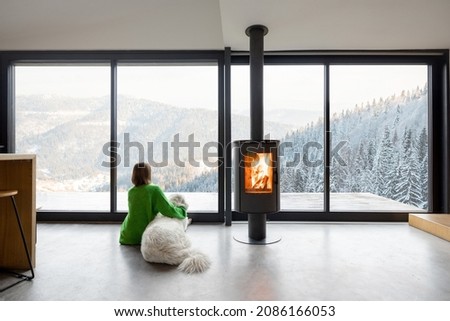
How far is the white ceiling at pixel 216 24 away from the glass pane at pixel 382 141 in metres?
0.39

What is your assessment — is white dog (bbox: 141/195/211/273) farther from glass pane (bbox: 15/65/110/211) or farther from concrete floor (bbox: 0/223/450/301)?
glass pane (bbox: 15/65/110/211)

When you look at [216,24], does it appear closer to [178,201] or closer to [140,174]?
[140,174]

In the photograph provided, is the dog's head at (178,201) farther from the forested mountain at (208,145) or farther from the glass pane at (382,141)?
the glass pane at (382,141)

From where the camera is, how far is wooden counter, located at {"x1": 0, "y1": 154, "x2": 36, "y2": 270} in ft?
6.01

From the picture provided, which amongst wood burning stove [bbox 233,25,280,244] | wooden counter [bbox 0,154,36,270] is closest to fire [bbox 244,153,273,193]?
wood burning stove [bbox 233,25,280,244]

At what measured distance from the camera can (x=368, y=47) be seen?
3.05m

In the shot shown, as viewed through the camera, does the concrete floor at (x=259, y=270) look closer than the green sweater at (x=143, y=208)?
Yes

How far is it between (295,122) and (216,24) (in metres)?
1.50

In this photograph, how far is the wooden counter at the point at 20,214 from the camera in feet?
6.01

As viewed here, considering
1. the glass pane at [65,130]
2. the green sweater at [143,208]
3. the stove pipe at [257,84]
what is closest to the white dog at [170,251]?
the green sweater at [143,208]

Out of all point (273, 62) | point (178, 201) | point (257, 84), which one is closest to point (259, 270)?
point (178, 201)

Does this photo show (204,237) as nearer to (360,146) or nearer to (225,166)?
(225,166)

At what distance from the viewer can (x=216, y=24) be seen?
293 centimetres

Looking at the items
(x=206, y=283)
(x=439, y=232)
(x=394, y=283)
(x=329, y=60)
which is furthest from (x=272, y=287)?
(x=329, y=60)
